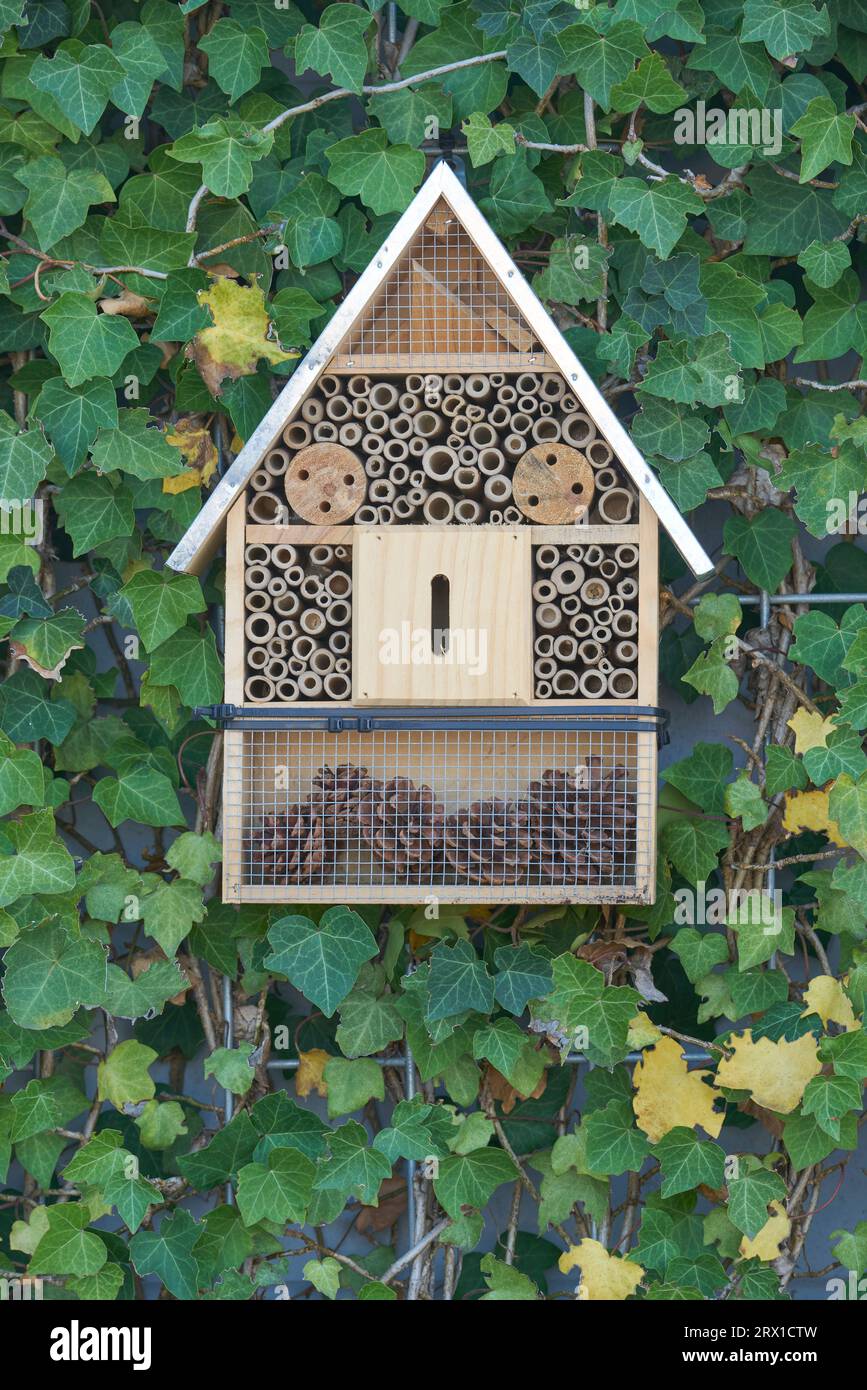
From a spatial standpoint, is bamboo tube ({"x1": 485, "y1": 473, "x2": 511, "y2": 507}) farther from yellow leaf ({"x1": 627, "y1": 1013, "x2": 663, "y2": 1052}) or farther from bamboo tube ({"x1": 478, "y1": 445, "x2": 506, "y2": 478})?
yellow leaf ({"x1": 627, "y1": 1013, "x2": 663, "y2": 1052})

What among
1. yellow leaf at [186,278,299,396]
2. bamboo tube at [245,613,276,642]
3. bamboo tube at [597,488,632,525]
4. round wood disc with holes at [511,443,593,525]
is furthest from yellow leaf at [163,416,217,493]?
→ bamboo tube at [597,488,632,525]

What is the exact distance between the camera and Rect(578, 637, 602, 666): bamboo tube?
7.82 feet

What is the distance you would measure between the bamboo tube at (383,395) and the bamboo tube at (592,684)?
493mm

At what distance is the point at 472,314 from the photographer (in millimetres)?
2463

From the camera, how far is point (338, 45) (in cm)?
255

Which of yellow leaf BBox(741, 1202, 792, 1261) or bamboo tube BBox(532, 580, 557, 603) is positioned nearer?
bamboo tube BBox(532, 580, 557, 603)

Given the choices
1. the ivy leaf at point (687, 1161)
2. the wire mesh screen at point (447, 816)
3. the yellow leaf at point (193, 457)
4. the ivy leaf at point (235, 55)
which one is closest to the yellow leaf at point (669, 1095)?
the ivy leaf at point (687, 1161)

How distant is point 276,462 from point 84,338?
399mm

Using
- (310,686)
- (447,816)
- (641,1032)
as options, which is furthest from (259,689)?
(641,1032)

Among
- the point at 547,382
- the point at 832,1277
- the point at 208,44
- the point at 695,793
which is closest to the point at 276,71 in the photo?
the point at 208,44

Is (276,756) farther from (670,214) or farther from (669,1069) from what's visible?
(670,214)

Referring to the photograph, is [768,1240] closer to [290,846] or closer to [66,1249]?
[290,846]

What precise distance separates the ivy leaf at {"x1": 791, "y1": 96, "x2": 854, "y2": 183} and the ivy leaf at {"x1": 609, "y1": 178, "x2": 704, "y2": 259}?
0.63ft

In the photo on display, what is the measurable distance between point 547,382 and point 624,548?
269 millimetres
